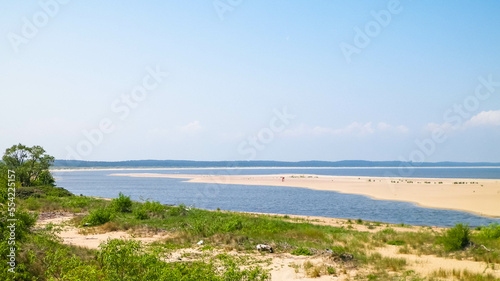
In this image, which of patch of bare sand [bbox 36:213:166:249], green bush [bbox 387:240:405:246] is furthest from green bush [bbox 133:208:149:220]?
green bush [bbox 387:240:405:246]

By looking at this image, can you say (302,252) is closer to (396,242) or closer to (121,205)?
(396,242)

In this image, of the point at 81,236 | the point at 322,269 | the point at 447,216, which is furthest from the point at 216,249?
the point at 447,216

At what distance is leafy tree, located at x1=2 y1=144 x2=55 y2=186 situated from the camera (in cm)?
5419

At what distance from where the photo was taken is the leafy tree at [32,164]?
5419 centimetres

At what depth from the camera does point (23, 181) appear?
5325 centimetres

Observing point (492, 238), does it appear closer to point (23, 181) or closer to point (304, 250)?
point (304, 250)

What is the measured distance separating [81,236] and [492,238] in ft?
73.1

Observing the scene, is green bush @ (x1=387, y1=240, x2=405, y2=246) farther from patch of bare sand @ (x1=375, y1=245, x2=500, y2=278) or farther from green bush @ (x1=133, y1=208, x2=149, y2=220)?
green bush @ (x1=133, y1=208, x2=149, y2=220)

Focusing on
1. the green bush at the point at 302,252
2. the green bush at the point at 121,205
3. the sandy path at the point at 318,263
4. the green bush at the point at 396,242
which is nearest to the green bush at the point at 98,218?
the sandy path at the point at 318,263

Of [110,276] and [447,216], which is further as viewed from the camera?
[447,216]

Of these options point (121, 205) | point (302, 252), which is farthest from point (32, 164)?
point (302, 252)

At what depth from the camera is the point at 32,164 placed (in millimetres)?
55500

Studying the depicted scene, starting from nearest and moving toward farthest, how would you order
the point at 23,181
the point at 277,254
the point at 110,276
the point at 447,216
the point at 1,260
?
the point at 110,276, the point at 1,260, the point at 277,254, the point at 447,216, the point at 23,181

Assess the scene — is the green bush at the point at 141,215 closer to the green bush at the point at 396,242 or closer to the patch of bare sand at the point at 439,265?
the green bush at the point at 396,242
